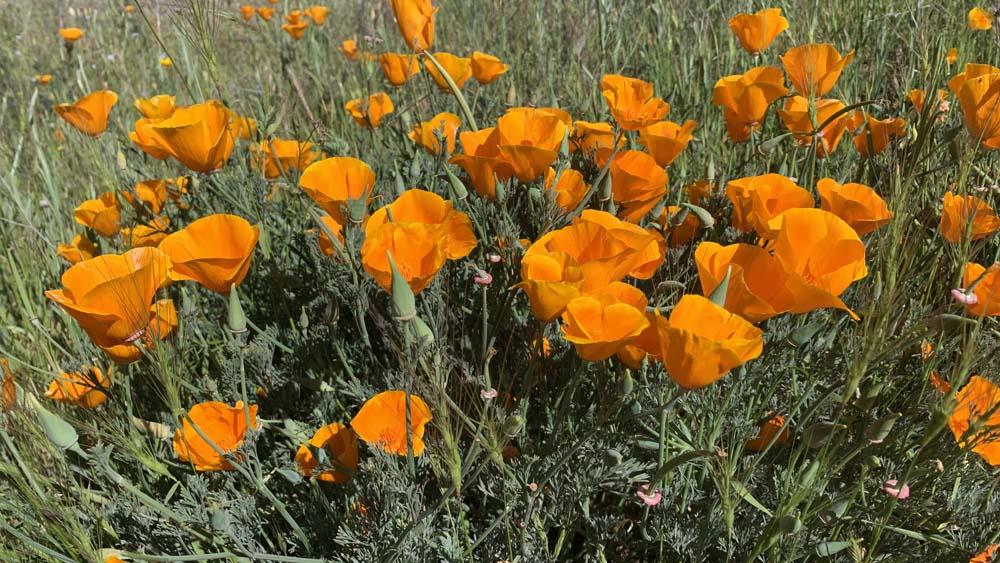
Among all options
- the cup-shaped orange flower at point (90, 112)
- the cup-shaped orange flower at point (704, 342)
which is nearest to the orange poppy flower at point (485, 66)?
the cup-shaped orange flower at point (90, 112)

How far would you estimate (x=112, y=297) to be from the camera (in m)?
1.18

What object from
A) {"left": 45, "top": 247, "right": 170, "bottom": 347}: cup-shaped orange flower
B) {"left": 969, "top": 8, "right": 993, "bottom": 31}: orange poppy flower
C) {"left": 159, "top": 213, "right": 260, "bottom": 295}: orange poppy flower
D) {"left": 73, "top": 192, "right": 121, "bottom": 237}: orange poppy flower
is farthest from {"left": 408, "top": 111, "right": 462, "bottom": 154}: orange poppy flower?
{"left": 969, "top": 8, "right": 993, "bottom": 31}: orange poppy flower

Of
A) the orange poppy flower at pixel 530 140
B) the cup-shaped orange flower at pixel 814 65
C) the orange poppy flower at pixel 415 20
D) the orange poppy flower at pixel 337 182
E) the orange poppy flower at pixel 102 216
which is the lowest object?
the orange poppy flower at pixel 102 216

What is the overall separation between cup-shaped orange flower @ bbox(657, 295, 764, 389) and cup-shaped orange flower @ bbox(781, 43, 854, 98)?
967 millimetres

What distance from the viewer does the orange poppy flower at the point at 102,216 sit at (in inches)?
80.2

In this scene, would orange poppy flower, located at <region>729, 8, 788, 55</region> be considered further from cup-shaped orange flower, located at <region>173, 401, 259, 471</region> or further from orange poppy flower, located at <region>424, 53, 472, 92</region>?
cup-shaped orange flower, located at <region>173, 401, 259, 471</region>

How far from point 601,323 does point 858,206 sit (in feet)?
1.86

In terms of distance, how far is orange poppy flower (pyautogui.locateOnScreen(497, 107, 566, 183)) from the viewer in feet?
4.69

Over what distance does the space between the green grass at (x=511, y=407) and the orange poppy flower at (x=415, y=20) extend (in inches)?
13.9

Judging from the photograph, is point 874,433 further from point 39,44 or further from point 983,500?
point 39,44

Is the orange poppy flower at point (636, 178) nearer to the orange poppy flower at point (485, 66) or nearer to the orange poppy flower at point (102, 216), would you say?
the orange poppy flower at point (485, 66)

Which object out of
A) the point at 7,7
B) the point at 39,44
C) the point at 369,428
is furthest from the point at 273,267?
the point at 7,7

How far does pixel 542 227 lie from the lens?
148 cm

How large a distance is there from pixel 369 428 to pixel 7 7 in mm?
7786
